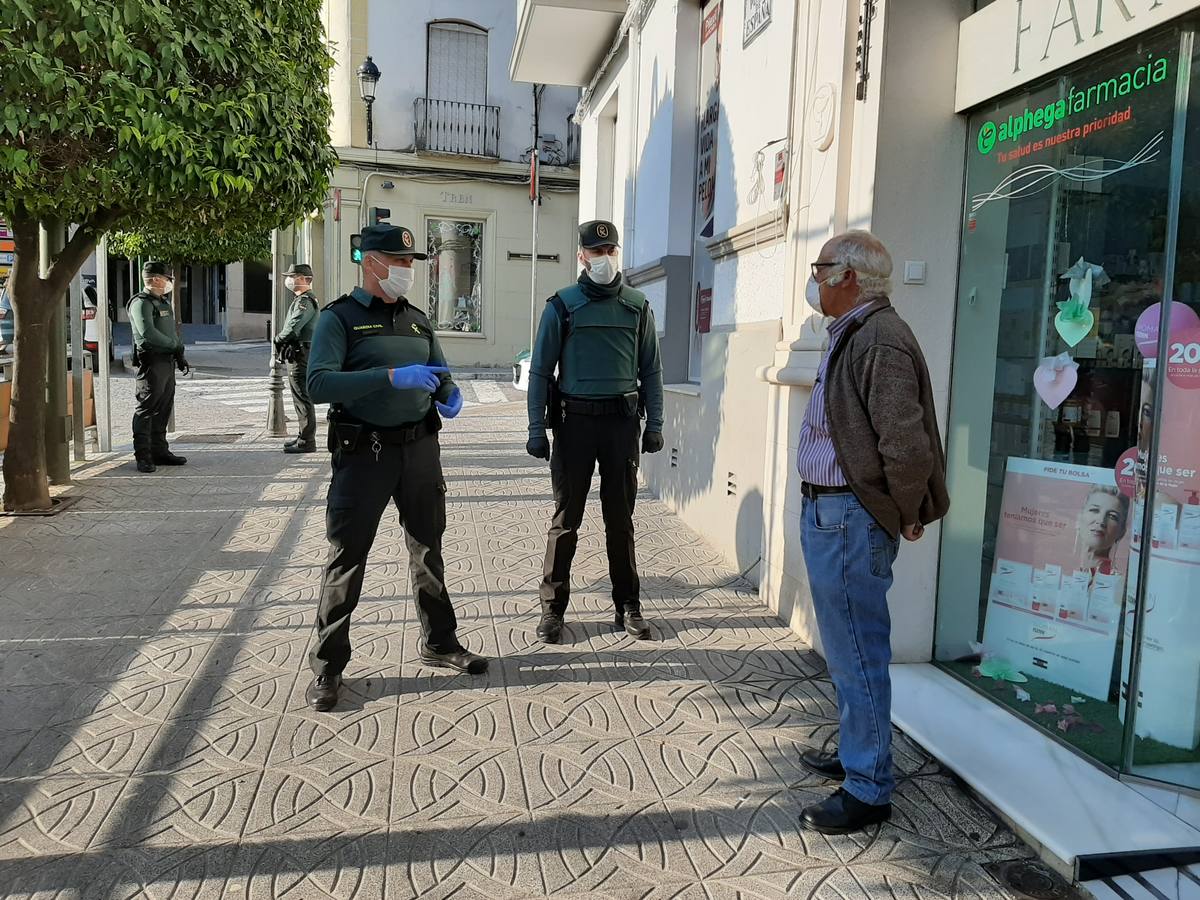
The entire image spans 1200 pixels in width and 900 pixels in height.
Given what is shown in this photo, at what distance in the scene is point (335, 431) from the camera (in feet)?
13.0

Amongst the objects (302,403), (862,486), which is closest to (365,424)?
(862,486)

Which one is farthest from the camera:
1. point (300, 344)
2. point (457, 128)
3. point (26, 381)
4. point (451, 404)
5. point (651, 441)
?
point (457, 128)

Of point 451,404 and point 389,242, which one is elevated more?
Result: point 389,242

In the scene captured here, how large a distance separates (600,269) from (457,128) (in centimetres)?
1964

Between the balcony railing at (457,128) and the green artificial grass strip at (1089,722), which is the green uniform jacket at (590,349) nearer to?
the green artificial grass strip at (1089,722)

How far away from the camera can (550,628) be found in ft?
15.8

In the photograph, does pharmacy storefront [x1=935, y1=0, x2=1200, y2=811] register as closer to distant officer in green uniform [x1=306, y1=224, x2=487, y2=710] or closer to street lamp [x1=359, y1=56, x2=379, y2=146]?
distant officer in green uniform [x1=306, y1=224, x2=487, y2=710]

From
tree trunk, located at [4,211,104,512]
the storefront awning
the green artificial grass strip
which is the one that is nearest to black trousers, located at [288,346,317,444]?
tree trunk, located at [4,211,104,512]

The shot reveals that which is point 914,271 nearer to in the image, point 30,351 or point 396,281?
point 396,281

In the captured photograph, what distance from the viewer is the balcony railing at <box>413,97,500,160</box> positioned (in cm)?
2241

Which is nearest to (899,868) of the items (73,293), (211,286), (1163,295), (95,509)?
(1163,295)

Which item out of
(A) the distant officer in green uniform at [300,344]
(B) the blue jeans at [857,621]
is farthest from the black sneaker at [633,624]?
(A) the distant officer in green uniform at [300,344]

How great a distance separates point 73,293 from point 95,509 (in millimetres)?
2908

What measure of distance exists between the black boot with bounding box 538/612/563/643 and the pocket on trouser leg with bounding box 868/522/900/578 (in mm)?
2232
